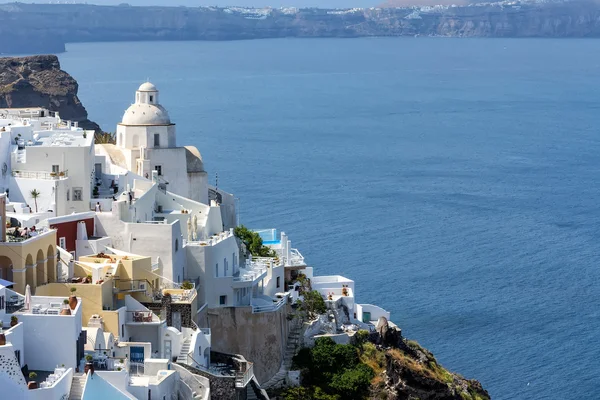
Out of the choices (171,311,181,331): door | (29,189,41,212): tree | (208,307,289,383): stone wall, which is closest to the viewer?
(171,311,181,331): door

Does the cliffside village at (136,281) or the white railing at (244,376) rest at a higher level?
the cliffside village at (136,281)

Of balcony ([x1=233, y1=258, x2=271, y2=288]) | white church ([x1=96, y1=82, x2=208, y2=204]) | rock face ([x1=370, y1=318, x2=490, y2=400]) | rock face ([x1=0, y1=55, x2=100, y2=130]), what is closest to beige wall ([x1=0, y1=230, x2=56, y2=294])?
balcony ([x1=233, y1=258, x2=271, y2=288])

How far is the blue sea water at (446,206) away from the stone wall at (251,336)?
15431mm

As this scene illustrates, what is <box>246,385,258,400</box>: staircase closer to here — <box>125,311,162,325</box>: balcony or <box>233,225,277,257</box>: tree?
<box>125,311,162,325</box>: balcony

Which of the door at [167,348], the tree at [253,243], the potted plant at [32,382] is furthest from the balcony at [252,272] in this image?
the potted plant at [32,382]

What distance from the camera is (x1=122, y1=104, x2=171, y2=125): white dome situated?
45688mm

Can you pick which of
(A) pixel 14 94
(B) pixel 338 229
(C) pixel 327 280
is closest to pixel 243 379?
(C) pixel 327 280

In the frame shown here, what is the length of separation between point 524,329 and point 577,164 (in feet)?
181

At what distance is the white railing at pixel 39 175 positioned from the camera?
3941cm

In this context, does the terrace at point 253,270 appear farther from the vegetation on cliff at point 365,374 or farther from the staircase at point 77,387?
the staircase at point 77,387

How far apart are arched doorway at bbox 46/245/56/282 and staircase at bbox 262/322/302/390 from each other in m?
7.37

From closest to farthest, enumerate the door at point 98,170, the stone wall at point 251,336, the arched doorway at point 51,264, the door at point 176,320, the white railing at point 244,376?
the arched doorway at point 51,264 → the white railing at point 244,376 → the door at point 176,320 → the stone wall at point 251,336 → the door at point 98,170

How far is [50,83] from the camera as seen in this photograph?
309ft

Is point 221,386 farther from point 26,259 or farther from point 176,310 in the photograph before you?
point 26,259
